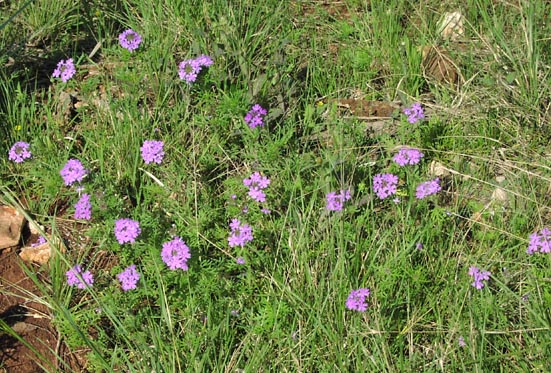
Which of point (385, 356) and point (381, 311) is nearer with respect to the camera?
point (385, 356)

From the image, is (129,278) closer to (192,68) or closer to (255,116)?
(255,116)

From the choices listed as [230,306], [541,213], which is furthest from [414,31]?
[230,306]

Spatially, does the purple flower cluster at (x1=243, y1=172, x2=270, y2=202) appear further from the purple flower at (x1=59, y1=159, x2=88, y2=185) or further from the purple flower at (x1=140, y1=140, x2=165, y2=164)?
the purple flower at (x1=59, y1=159, x2=88, y2=185)

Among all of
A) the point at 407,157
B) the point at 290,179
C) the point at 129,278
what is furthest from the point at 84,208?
the point at 407,157

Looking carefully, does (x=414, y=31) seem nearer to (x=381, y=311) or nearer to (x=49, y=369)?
(x=381, y=311)

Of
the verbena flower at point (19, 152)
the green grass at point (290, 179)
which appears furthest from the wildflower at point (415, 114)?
the verbena flower at point (19, 152)
